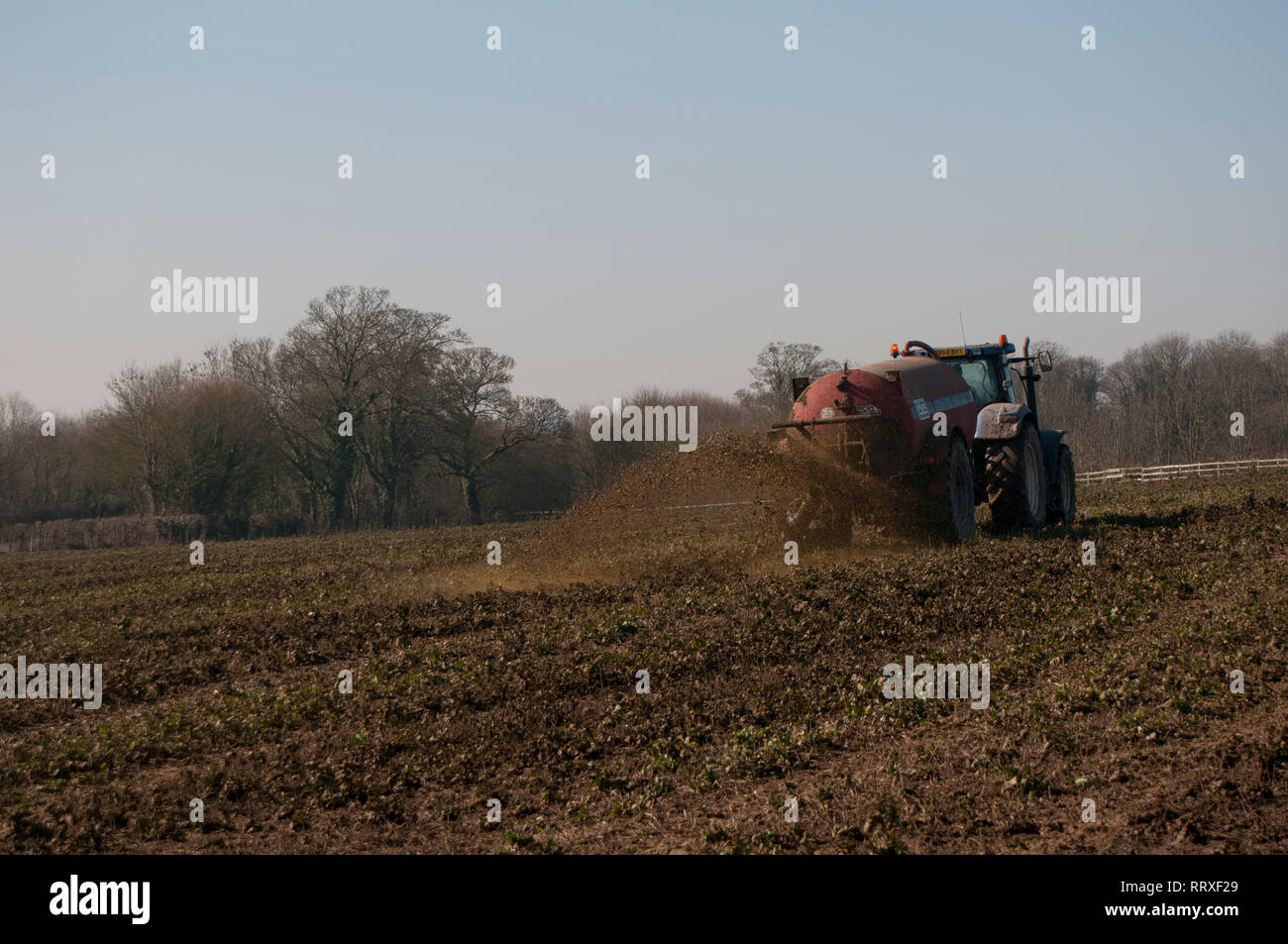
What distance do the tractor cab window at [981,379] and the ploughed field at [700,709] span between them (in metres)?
2.60

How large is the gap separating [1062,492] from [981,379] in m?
2.77

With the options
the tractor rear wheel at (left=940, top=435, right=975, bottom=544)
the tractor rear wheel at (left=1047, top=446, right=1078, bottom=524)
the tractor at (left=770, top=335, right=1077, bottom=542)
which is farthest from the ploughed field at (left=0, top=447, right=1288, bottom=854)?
the tractor rear wheel at (left=1047, top=446, right=1078, bottom=524)

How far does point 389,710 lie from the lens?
838 cm

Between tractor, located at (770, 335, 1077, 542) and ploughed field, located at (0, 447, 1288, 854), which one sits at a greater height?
tractor, located at (770, 335, 1077, 542)

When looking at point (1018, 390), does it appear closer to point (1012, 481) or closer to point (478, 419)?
point (1012, 481)

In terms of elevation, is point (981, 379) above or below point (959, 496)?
above

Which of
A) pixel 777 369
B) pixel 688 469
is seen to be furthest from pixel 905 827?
pixel 777 369

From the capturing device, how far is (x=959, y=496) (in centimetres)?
1512

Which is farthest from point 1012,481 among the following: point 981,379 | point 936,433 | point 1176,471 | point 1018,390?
point 1176,471

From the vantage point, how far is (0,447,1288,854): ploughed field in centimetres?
579

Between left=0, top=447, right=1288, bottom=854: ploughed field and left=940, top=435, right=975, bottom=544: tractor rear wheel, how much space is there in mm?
421

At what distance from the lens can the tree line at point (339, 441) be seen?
1763 inches

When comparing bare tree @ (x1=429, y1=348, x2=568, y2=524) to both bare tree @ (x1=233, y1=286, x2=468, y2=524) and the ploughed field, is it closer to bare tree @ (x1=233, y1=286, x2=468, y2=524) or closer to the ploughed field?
bare tree @ (x1=233, y1=286, x2=468, y2=524)
